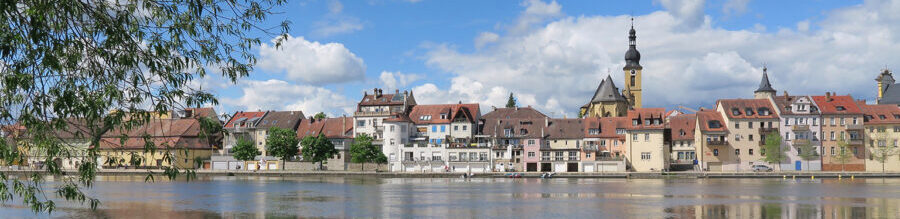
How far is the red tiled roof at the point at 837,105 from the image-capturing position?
113m

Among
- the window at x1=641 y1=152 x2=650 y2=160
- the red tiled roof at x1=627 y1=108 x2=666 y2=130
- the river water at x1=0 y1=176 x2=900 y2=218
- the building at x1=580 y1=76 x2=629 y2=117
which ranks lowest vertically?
the river water at x1=0 y1=176 x2=900 y2=218

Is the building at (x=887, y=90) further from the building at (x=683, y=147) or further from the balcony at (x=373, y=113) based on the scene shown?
the balcony at (x=373, y=113)

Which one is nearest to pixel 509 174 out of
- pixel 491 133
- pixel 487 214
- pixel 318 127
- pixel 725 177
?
pixel 491 133

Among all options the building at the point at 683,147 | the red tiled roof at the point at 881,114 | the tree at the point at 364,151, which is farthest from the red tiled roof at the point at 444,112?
the red tiled roof at the point at 881,114

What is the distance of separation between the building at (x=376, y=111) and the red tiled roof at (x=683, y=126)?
39181 millimetres

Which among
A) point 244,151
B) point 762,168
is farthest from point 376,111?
point 762,168

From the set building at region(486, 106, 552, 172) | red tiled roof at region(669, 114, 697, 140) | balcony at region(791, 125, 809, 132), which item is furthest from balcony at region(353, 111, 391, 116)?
balcony at region(791, 125, 809, 132)

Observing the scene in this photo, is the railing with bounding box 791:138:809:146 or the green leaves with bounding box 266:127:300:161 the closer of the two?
the railing with bounding box 791:138:809:146

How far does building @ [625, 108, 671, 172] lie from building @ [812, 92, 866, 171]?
21792mm

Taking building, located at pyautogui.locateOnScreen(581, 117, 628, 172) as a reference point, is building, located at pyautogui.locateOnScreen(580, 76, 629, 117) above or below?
above

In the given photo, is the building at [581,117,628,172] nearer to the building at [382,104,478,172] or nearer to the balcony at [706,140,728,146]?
the balcony at [706,140,728,146]

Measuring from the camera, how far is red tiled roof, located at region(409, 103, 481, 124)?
121 m

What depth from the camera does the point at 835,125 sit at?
372ft

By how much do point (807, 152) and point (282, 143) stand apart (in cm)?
7172
